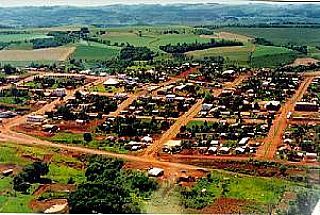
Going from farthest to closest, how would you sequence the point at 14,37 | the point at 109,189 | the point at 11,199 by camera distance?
the point at 14,37 < the point at 109,189 < the point at 11,199

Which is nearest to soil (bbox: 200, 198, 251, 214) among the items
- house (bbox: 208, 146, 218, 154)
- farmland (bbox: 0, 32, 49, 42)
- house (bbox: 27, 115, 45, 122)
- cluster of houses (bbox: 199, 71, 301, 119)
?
house (bbox: 208, 146, 218, 154)

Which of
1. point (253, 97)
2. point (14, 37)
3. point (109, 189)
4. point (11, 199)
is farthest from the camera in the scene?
point (253, 97)

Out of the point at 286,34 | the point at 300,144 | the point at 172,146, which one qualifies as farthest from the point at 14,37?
the point at 300,144

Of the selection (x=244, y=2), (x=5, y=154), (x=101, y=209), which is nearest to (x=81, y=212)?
(x=101, y=209)

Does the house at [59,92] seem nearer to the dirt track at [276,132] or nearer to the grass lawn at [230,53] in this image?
the grass lawn at [230,53]

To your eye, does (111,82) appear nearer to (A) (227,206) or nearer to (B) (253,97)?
(B) (253,97)

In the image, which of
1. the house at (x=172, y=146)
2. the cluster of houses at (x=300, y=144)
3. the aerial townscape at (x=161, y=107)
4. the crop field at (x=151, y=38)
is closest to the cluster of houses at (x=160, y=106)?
the aerial townscape at (x=161, y=107)
